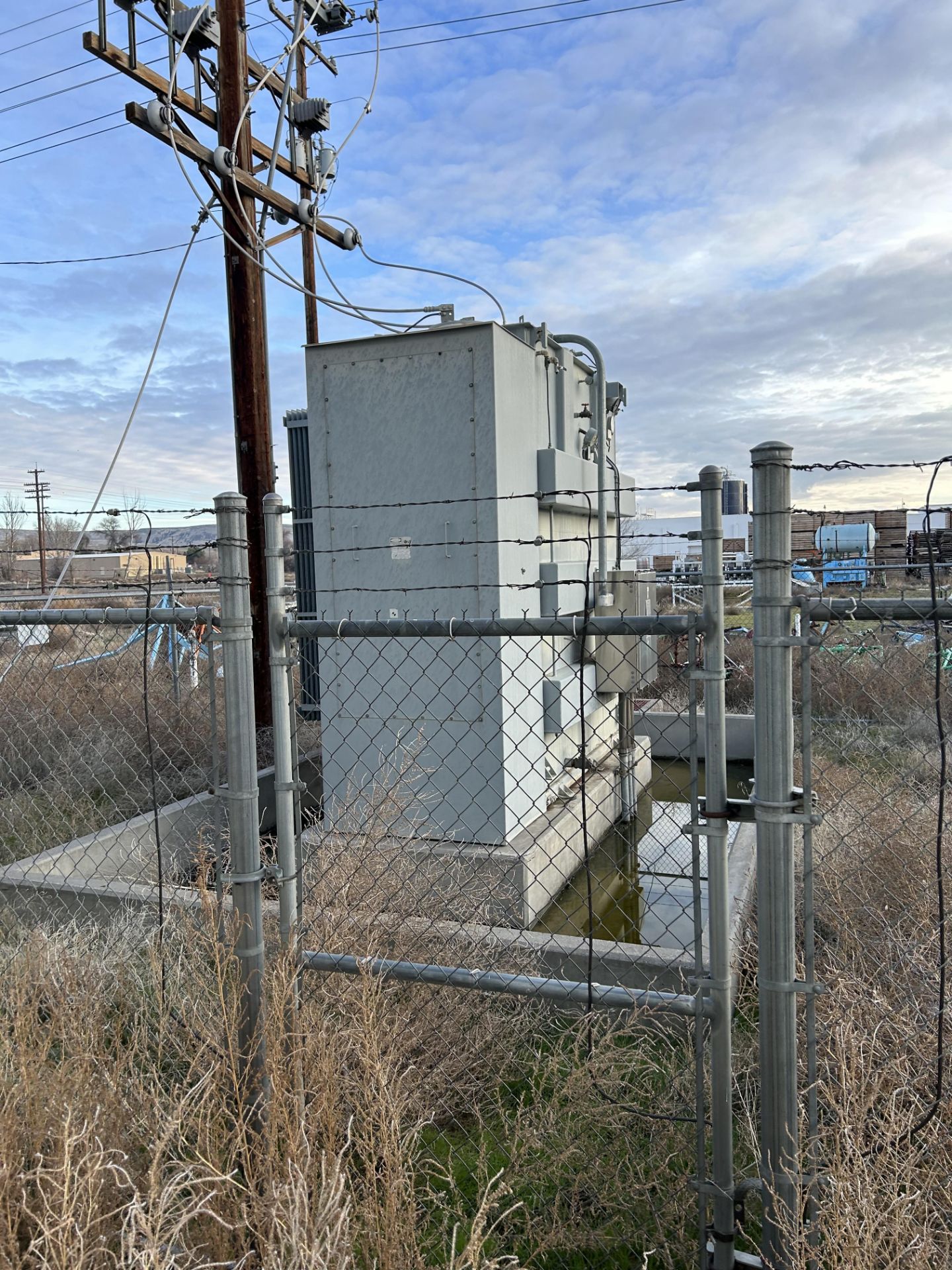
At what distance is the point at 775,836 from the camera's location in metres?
2.04

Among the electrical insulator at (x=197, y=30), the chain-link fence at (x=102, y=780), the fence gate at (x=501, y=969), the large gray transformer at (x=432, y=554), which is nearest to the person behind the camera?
the fence gate at (x=501, y=969)

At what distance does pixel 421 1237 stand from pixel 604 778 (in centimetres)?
590

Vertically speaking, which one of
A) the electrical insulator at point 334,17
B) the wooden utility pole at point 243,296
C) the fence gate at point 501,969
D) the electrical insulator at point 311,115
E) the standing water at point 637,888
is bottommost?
the standing water at point 637,888

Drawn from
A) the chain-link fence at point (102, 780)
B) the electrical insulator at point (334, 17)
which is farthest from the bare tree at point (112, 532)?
the electrical insulator at point (334, 17)

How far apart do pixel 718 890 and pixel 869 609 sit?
2.43ft

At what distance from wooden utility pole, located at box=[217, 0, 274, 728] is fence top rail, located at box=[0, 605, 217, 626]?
145 inches

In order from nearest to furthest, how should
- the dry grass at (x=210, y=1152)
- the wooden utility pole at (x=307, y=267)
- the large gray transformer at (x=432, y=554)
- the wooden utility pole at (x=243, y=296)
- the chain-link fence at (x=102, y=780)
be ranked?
the dry grass at (x=210, y=1152), the chain-link fence at (x=102, y=780), the large gray transformer at (x=432, y=554), the wooden utility pole at (x=243, y=296), the wooden utility pole at (x=307, y=267)

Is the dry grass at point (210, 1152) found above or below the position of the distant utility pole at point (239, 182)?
below

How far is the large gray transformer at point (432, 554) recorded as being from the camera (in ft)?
18.1

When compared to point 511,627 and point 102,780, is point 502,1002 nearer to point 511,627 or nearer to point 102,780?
point 511,627

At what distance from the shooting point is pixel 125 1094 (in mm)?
2514

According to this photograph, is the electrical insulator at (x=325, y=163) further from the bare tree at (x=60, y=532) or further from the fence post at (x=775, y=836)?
the bare tree at (x=60, y=532)

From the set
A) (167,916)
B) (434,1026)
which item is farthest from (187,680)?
(434,1026)

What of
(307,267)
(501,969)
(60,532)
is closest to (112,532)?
(307,267)
